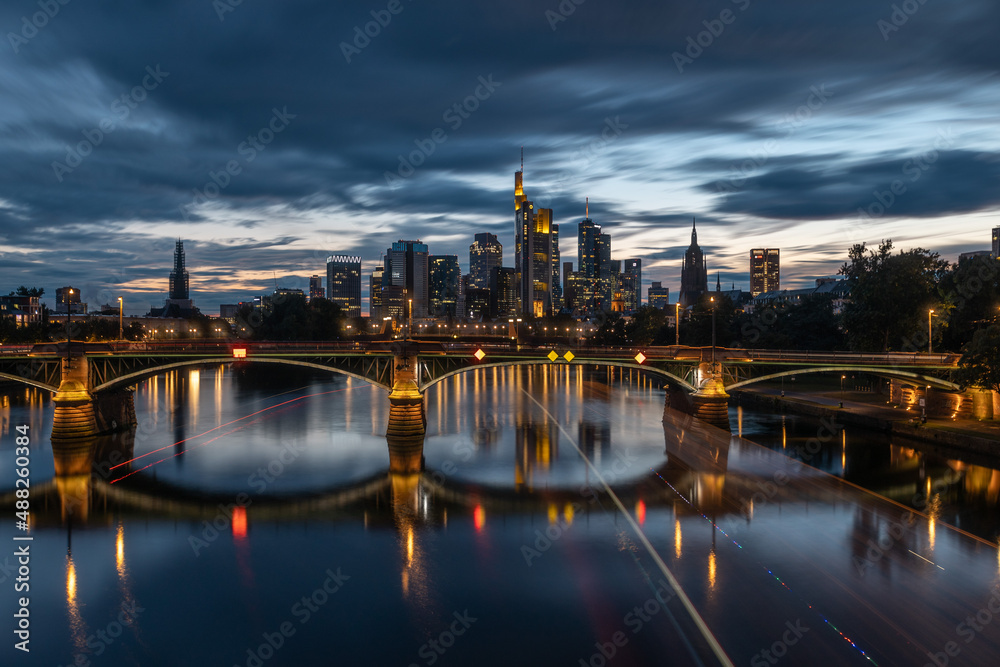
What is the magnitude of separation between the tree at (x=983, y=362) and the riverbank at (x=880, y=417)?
13.1 ft

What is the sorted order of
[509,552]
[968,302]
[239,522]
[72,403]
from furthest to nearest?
[968,302]
[72,403]
[239,522]
[509,552]

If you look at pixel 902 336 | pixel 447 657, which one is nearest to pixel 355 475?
pixel 447 657

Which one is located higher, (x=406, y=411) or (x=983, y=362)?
(x=983, y=362)

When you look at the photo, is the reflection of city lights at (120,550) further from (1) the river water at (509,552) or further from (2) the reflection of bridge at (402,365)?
(2) the reflection of bridge at (402,365)

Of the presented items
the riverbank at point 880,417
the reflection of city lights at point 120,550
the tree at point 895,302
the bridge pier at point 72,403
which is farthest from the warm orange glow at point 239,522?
the tree at point 895,302

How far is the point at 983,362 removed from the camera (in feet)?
166

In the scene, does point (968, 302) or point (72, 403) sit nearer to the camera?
point (72, 403)

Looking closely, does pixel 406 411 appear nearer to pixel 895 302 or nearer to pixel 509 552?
pixel 509 552

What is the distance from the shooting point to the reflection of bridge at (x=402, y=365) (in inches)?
2261

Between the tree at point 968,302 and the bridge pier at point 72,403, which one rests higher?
the tree at point 968,302

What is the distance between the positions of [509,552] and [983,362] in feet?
145

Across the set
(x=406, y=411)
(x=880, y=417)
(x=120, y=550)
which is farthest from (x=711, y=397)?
(x=120, y=550)

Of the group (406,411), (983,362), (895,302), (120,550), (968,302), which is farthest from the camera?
(895,302)

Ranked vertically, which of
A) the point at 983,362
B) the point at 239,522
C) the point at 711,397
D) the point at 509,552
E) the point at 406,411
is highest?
the point at 983,362
